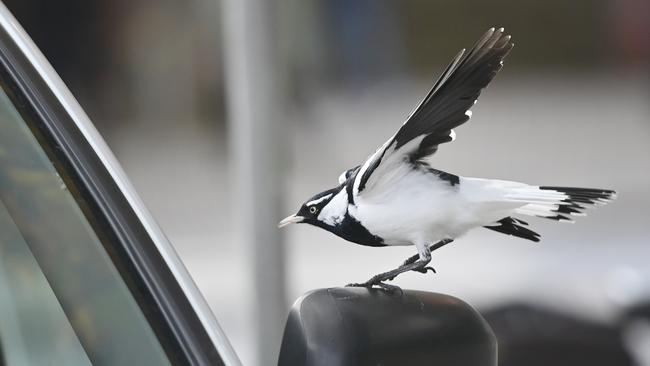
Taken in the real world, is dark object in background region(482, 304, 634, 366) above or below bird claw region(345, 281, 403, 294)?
below

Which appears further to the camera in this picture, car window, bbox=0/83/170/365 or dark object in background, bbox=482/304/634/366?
dark object in background, bbox=482/304/634/366

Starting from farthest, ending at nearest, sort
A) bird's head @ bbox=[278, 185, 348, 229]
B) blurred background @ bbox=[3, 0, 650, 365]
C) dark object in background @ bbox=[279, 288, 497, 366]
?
blurred background @ bbox=[3, 0, 650, 365]
bird's head @ bbox=[278, 185, 348, 229]
dark object in background @ bbox=[279, 288, 497, 366]

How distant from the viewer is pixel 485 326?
60.9 inches

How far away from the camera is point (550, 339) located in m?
4.98

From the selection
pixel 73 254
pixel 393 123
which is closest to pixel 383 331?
pixel 73 254

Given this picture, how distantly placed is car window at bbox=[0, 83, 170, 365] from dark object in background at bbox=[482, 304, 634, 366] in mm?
3298

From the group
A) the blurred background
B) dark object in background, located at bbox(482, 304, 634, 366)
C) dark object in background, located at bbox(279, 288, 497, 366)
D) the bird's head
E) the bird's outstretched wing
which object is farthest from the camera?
the blurred background

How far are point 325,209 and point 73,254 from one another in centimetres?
38

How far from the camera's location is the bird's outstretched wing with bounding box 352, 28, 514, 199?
5.09 ft

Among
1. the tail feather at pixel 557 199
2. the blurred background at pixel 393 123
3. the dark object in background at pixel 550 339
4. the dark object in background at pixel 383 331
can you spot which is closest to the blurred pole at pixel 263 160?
the dark object in background at pixel 550 339

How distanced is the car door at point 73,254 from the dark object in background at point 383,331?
11 cm

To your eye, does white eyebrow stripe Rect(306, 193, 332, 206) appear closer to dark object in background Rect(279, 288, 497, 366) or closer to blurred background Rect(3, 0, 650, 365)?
dark object in background Rect(279, 288, 497, 366)

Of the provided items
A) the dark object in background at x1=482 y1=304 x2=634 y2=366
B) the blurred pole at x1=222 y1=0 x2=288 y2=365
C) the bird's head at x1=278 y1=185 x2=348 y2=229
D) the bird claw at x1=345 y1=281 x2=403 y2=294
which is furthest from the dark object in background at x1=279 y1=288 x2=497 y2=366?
the dark object in background at x1=482 y1=304 x2=634 y2=366

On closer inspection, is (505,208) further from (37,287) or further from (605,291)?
(605,291)
